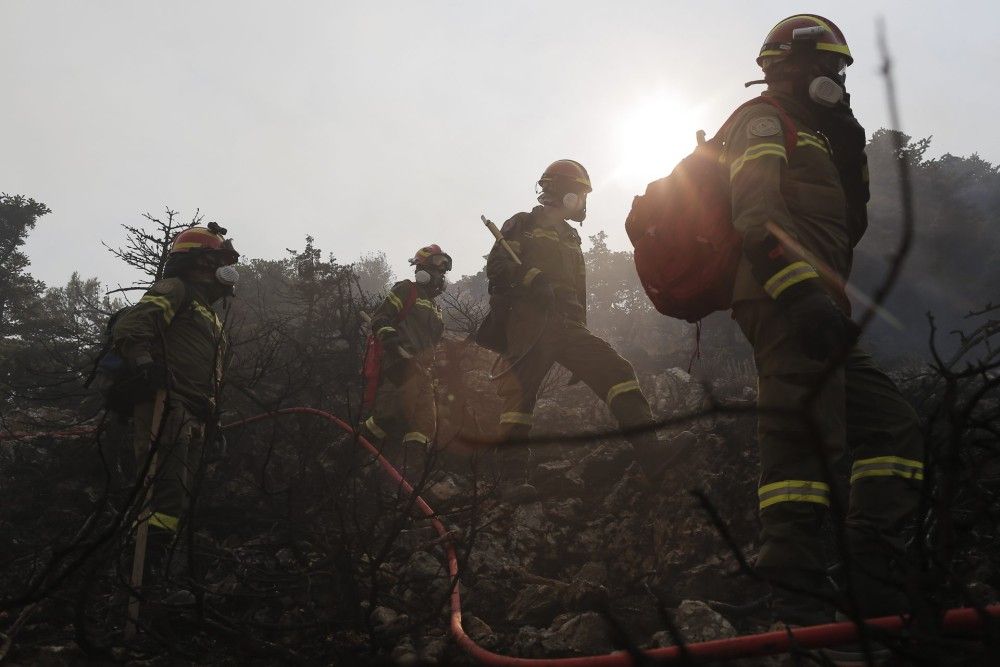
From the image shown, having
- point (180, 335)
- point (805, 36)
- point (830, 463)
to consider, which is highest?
point (805, 36)

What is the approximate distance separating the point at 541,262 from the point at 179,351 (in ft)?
9.18

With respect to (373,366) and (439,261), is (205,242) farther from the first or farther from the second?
(439,261)

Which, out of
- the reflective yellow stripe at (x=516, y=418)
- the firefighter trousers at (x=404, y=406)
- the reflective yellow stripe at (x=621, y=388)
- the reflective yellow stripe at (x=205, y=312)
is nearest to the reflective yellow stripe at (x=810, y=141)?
the reflective yellow stripe at (x=621, y=388)

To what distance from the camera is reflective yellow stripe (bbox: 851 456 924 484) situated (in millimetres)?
2238

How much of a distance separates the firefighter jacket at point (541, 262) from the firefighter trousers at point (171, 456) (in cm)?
243

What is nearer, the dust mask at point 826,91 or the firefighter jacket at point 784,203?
the firefighter jacket at point 784,203

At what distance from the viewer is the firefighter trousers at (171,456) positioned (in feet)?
12.1

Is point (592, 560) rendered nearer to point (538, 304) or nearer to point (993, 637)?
point (538, 304)

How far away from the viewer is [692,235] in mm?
2699

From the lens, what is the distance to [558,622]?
9.74ft

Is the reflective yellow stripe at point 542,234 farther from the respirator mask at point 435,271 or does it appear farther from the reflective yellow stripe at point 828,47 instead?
the reflective yellow stripe at point 828,47

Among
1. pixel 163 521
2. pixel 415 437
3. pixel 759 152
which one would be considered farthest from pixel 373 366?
pixel 759 152

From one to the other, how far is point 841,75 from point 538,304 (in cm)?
257

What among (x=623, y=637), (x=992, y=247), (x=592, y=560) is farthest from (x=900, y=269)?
(x=992, y=247)
